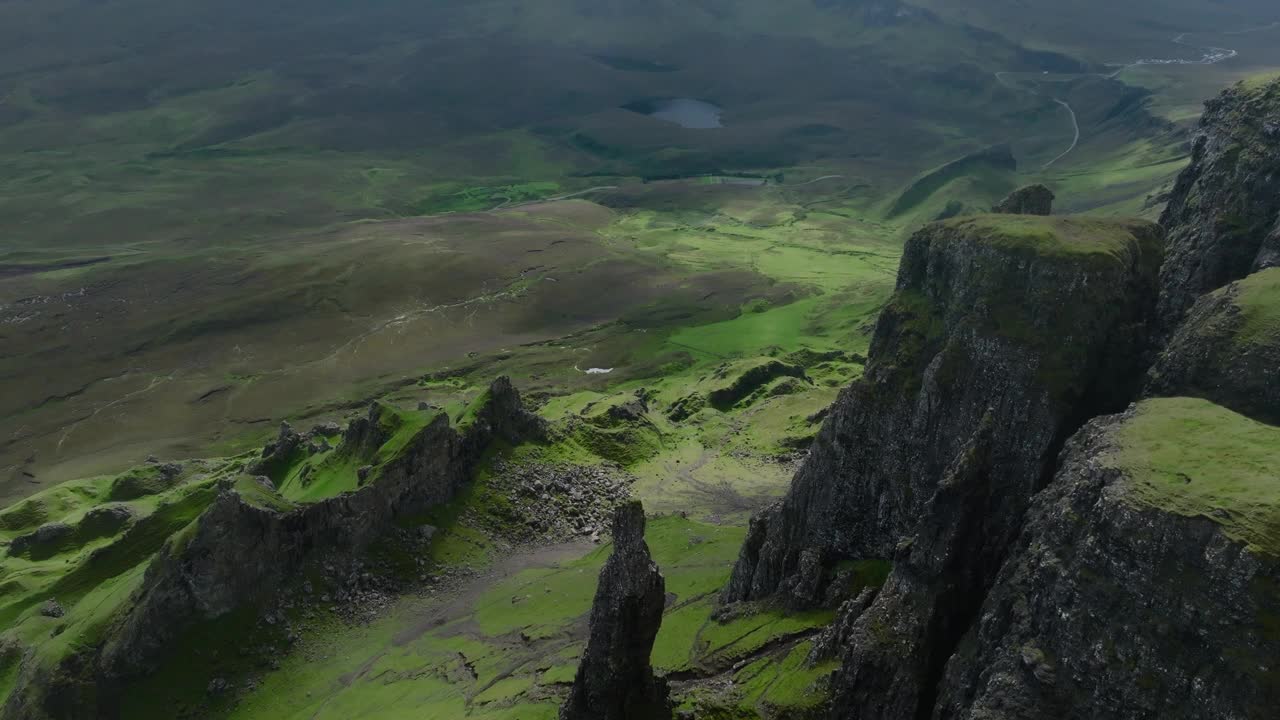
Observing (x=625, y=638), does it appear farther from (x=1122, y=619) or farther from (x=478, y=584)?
(x=478, y=584)

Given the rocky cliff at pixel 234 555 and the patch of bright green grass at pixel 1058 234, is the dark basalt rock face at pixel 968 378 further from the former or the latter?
the rocky cliff at pixel 234 555

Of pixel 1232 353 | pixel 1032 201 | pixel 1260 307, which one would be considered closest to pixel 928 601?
pixel 1232 353

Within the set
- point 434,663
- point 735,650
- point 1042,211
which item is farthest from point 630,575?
point 1042,211

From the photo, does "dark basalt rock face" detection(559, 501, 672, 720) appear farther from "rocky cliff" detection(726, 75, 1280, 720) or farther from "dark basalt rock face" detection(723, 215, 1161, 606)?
"dark basalt rock face" detection(723, 215, 1161, 606)

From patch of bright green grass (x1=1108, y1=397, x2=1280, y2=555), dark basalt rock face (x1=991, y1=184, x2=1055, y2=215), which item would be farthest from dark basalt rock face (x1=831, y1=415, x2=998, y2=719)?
dark basalt rock face (x1=991, y1=184, x2=1055, y2=215)

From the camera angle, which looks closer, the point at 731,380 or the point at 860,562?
the point at 860,562

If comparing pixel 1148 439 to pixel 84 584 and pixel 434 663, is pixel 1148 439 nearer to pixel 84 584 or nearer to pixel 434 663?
pixel 434 663

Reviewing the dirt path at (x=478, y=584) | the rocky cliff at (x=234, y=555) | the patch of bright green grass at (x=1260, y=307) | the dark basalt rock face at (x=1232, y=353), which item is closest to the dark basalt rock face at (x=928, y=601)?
the dark basalt rock face at (x=1232, y=353)
